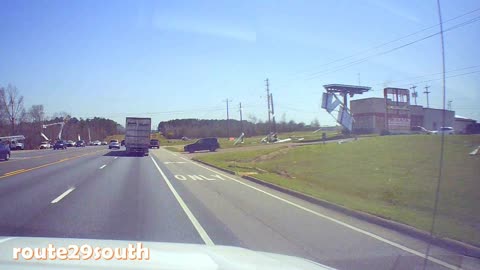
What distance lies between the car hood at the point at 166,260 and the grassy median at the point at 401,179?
499 cm

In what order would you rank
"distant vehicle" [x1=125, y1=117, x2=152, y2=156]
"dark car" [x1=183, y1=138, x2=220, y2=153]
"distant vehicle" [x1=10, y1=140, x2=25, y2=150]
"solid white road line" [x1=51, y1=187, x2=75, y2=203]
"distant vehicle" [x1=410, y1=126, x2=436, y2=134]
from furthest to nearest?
"distant vehicle" [x1=10, y1=140, x2=25, y2=150] < "dark car" [x1=183, y1=138, x2=220, y2=153] < "distant vehicle" [x1=125, y1=117, x2=152, y2=156] < "distant vehicle" [x1=410, y1=126, x2=436, y2=134] < "solid white road line" [x1=51, y1=187, x2=75, y2=203]

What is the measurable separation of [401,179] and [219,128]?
73459 millimetres

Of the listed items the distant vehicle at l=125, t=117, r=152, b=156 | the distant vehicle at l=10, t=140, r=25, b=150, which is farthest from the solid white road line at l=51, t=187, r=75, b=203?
the distant vehicle at l=10, t=140, r=25, b=150

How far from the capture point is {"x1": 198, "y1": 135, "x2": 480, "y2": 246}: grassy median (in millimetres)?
10141

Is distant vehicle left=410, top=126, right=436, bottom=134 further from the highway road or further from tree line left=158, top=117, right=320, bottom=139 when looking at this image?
tree line left=158, top=117, right=320, bottom=139

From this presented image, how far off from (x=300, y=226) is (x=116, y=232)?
3701 millimetres

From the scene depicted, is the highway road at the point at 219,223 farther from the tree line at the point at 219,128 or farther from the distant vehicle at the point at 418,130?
the tree line at the point at 219,128

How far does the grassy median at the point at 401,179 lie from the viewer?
1014 centimetres

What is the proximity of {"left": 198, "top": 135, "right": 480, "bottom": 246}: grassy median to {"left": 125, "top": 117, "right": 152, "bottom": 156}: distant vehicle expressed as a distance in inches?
568

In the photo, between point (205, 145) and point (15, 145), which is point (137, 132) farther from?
point (15, 145)

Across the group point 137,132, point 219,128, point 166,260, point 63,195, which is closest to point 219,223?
point 166,260

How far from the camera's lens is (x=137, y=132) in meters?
43.8

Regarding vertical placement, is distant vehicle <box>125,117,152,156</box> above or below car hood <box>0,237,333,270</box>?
above

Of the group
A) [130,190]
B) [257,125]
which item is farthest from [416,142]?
[257,125]
